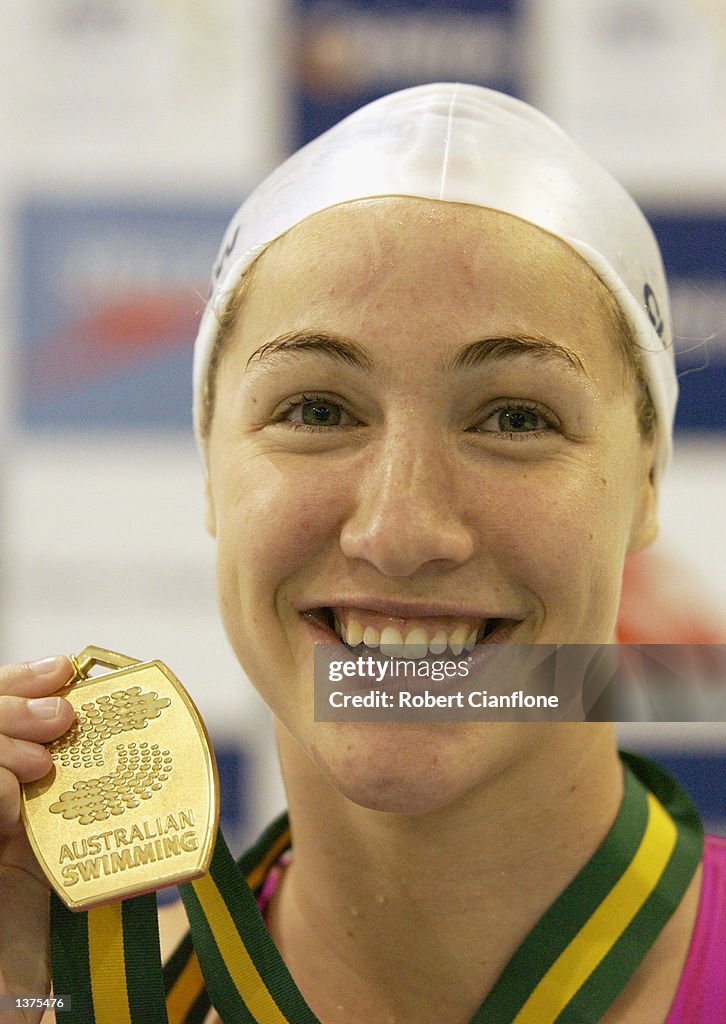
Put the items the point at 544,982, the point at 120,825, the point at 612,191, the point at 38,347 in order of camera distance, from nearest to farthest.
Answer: the point at 120,825 < the point at 544,982 < the point at 612,191 < the point at 38,347

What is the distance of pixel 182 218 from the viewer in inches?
89.3

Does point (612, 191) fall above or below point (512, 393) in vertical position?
above

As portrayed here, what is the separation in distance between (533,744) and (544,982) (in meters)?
0.20

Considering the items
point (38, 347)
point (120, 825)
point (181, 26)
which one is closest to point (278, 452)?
point (120, 825)

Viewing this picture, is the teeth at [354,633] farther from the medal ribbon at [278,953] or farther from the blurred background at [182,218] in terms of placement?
the blurred background at [182,218]

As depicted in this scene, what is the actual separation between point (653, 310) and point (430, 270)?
0.89 feet

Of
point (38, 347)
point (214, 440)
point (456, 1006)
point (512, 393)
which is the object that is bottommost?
point (456, 1006)

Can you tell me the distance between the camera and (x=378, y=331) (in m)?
0.87

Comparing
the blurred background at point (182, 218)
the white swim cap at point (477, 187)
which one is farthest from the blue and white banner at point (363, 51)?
the white swim cap at point (477, 187)

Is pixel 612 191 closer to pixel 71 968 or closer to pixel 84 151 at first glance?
pixel 71 968

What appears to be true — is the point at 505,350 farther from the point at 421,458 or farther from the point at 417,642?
the point at 417,642

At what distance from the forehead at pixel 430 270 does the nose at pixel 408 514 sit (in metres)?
0.11

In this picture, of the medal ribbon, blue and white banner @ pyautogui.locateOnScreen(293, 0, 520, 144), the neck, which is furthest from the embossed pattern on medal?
blue and white banner @ pyautogui.locateOnScreen(293, 0, 520, 144)

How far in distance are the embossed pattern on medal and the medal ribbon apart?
102 millimetres
